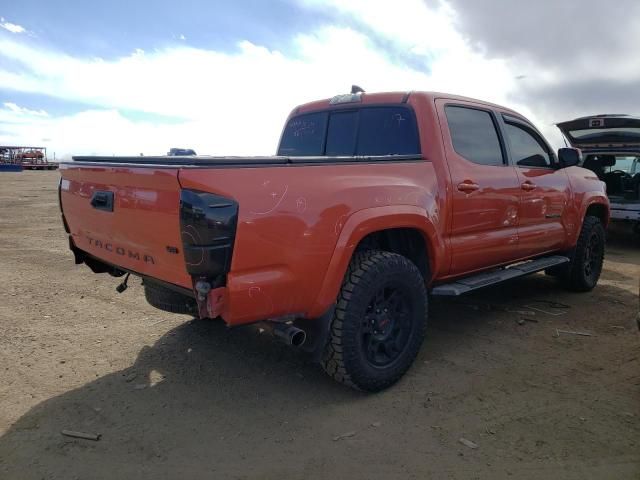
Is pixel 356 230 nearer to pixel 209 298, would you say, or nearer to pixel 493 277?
pixel 209 298

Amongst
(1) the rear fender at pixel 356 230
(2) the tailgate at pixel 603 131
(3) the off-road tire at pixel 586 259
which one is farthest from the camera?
(2) the tailgate at pixel 603 131

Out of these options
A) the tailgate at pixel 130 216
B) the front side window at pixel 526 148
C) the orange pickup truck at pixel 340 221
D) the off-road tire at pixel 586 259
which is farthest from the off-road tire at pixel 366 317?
the off-road tire at pixel 586 259

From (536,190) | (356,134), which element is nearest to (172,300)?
(356,134)

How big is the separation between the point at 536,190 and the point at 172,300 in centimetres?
338

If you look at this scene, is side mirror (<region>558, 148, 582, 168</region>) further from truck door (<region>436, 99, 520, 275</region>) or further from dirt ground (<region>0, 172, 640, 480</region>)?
dirt ground (<region>0, 172, 640, 480</region>)

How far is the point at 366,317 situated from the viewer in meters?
3.18

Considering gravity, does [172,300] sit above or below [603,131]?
below

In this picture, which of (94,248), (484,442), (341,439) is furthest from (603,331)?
(94,248)

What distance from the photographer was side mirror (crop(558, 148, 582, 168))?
4832mm

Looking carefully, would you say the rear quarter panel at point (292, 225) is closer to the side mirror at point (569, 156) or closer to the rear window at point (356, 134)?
the rear window at point (356, 134)

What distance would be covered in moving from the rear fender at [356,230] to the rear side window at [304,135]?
135 cm

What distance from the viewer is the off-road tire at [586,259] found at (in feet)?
18.2

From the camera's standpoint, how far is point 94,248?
129 inches

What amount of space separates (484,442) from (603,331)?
7.98 ft
